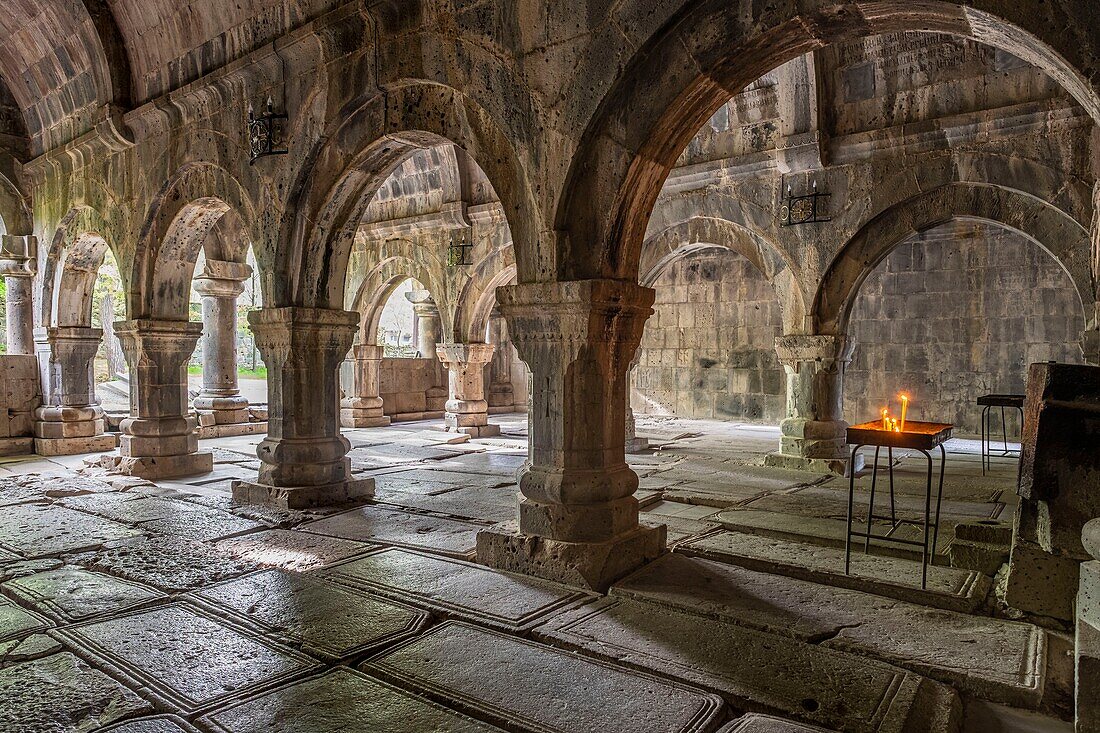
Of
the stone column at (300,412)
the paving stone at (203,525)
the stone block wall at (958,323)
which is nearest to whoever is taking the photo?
the paving stone at (203,525)

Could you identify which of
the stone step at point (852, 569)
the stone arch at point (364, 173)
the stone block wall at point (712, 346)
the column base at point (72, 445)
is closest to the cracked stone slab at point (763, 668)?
the stone step at point (852, 569)

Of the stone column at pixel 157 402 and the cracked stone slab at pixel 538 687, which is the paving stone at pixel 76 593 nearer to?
the cracked stone slab at pixel 538 687

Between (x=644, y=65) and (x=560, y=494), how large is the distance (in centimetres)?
236

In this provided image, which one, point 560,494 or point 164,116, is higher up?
point 164,116

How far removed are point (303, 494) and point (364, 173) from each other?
264 cm

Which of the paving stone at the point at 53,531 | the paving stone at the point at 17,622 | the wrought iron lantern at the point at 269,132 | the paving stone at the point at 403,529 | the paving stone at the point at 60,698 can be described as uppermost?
the wrought iron lantern at the point at 269,132

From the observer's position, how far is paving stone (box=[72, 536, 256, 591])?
3.86 meters

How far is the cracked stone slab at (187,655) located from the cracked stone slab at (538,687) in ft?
1.41

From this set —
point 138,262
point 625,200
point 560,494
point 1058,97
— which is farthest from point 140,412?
point 1058,97

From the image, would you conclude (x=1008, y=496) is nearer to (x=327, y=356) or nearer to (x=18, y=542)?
(x=327, y=356)

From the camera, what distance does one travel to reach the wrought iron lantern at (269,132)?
18.2 ft

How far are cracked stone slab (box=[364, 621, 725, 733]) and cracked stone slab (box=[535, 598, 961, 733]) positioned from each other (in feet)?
0.42

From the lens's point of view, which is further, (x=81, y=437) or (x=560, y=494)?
(x=81, y=437)

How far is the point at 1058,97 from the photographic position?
→ 19.4 feet
